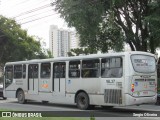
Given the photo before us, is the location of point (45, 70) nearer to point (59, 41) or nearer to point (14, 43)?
point (14, 43)

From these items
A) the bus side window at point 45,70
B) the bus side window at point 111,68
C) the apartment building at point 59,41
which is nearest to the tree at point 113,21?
the bus side window at point 45,70

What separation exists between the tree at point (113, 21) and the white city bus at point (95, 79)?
24.3 ft

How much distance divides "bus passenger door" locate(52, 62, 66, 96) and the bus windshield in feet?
14.7

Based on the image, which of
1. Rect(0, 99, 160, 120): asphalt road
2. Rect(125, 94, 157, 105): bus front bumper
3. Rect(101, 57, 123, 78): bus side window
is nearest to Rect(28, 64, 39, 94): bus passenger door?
Rect(0, 99, 160, 120): asphalt road

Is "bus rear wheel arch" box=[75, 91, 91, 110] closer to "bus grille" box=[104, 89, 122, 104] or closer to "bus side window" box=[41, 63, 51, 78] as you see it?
"bus grille" box=[104, 89, 122, 104]

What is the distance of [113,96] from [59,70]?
4.39m

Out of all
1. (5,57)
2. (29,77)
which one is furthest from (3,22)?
(29,77)

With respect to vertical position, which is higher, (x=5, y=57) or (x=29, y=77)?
(x=5, y=57)

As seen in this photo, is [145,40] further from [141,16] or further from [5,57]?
[5,57]

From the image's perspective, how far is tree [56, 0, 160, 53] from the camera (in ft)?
90.0

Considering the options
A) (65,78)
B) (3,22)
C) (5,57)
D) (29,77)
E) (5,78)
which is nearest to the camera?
(65,78)

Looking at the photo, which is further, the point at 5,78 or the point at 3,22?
the point at 3,22

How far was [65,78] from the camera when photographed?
1969 cm

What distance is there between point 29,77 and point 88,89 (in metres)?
5.53
